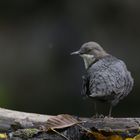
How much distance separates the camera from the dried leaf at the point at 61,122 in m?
7.20

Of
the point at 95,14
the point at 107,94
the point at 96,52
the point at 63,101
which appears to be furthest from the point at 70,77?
the point at 107,94

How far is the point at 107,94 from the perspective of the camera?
7.70m

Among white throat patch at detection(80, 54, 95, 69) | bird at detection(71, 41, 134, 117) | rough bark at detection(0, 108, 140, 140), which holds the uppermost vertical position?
white throat patch at detection(80, 54, 95, 69)

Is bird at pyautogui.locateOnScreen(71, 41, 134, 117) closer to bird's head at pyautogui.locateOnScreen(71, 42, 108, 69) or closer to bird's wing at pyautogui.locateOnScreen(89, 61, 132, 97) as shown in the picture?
bird's wing at pyautogui.locateOnScreen(89, 61, 132, 97)

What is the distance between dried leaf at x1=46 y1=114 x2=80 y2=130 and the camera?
283 inches

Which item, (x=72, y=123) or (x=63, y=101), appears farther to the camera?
(x=63, y=101)

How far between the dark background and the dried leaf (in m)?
6.14

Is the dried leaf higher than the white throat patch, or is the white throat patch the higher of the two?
the white throat patch

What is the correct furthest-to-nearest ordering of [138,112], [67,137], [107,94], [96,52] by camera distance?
1. [138,112]
2. [96,52]
3. [107,94]
4. [67,137]

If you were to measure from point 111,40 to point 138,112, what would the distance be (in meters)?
1.36

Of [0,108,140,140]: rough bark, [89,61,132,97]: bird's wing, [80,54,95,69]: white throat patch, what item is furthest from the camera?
[80,54,95,69]: white throat patch

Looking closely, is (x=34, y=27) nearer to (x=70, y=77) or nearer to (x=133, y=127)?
(x=70, y=77)

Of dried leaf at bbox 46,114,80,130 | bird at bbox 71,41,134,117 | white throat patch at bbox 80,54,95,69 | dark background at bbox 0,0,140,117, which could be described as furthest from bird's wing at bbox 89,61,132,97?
dark background at bbox 0,0,140,117

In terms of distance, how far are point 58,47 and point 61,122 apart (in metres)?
6.98
